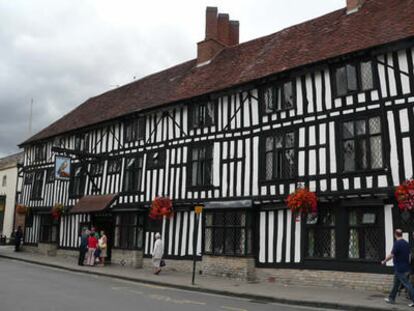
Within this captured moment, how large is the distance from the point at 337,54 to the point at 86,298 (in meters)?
10.8

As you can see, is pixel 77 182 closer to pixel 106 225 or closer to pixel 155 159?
pixel 106 225

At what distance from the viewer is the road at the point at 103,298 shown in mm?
10422

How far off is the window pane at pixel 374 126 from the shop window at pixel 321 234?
2856 millimetres

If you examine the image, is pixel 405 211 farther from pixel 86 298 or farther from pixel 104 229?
pixel 104 229

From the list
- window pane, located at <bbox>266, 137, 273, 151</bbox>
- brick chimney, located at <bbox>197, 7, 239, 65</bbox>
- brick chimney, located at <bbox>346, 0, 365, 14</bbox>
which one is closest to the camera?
window pane, located at <bbox>266, 137, 273, 151</bbox>

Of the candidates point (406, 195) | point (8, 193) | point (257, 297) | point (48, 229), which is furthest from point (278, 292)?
point (8, 193)

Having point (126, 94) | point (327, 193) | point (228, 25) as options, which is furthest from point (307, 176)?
point (126, 94)

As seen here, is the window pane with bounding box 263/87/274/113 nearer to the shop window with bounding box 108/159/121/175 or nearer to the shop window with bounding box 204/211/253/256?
the shop window with bounding box 204/211/253/256

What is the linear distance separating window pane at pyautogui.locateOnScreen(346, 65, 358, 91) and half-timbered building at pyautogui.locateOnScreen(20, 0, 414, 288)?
4 cm

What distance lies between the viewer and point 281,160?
696 inches

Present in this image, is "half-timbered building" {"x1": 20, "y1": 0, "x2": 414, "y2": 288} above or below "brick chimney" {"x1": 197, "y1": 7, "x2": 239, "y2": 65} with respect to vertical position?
below

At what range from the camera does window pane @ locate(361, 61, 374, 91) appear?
1564cm

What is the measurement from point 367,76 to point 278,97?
347 centimetres

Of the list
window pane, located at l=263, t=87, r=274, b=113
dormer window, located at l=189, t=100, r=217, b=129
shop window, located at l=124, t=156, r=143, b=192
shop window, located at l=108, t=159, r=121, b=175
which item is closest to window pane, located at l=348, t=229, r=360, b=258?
window pane, located at l=263, t=87, r=274, b=113
